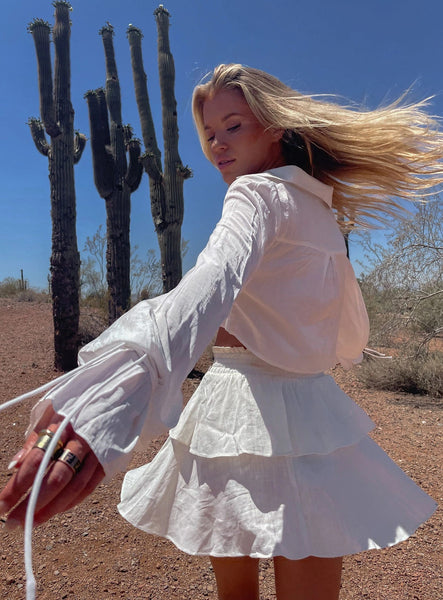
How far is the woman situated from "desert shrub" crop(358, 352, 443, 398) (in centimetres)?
573

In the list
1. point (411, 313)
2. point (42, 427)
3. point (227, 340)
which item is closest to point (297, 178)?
point (227, 340)

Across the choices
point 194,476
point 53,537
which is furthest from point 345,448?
point 53,537

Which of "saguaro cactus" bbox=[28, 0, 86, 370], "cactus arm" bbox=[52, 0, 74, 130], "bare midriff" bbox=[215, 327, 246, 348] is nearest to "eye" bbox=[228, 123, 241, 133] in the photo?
"bare midriff" bbox=[215, 327, 246, 348]

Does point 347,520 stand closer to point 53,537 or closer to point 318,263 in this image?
point 318,263

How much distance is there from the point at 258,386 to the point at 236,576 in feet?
1.62

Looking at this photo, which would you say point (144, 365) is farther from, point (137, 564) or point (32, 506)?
point (137, 564)

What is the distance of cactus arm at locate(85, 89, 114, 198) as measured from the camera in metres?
7.82

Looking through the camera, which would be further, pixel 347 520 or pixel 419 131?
pixel 419 131

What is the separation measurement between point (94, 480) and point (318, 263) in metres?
0.69

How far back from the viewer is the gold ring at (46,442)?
1.94ft

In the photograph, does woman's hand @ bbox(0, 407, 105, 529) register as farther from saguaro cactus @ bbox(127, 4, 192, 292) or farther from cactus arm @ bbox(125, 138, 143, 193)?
cactus arm @ bbox(125, 138, 143, 193)

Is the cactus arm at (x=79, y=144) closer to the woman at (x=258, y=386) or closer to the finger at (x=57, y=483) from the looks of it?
the woman at (x=258, y=386)

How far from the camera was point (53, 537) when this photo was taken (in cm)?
275

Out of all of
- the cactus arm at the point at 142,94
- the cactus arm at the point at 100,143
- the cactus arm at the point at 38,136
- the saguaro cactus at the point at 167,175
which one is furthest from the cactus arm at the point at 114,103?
the cactus arm at the point at 38,136
